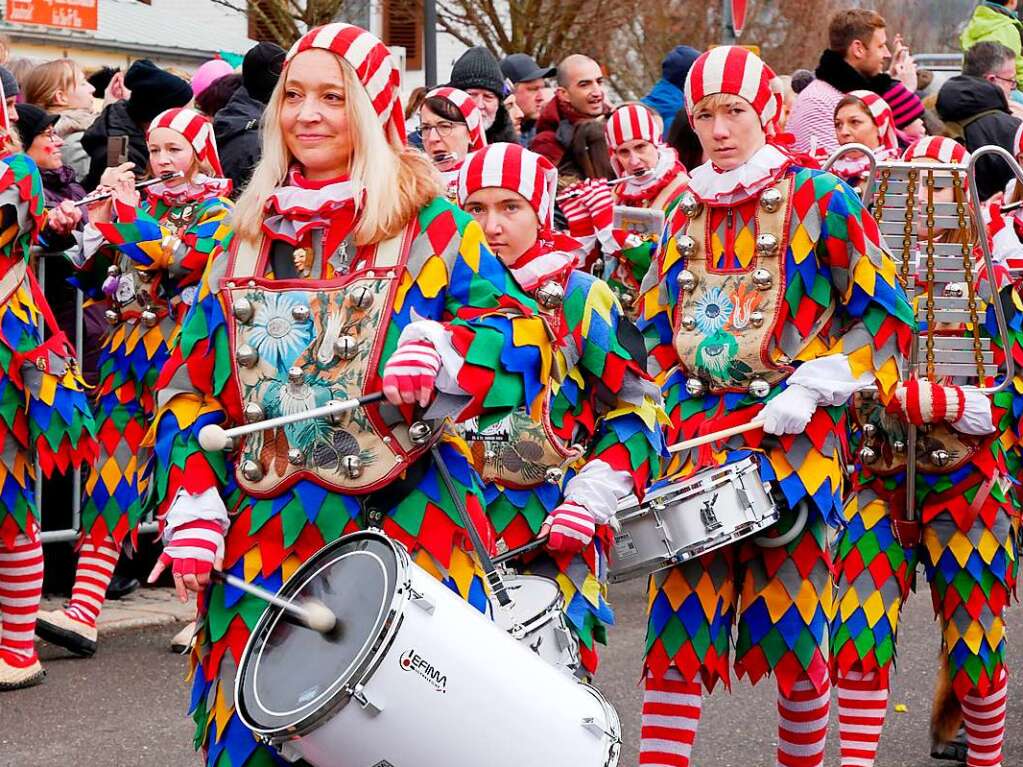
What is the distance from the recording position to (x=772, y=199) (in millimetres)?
4875

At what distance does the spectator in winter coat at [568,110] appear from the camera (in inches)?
398

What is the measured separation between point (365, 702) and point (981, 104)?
7.12 metres

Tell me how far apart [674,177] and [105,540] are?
3.12 meters

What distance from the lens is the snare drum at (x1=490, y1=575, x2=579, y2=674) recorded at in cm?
407

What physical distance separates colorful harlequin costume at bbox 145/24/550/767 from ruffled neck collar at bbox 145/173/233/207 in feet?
10.4

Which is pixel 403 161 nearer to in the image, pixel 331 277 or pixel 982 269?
pixel 331 277

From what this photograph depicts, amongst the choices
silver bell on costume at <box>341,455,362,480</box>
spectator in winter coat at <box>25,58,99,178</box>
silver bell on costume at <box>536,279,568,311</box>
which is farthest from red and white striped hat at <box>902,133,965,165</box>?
spectator in winter coat at <box>25,58,99,178</box>

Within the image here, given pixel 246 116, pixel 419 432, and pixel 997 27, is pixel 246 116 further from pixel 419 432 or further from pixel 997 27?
pixel 997 27

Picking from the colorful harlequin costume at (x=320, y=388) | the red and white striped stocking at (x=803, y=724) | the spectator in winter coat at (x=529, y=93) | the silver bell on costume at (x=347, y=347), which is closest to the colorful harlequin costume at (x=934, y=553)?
the red and white striped stocking at (x=803, y=724)

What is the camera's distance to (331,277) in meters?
3.63

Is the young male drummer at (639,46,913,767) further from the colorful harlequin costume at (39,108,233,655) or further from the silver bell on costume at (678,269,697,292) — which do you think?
the colorful harlequin costume at (39,108,233,655)

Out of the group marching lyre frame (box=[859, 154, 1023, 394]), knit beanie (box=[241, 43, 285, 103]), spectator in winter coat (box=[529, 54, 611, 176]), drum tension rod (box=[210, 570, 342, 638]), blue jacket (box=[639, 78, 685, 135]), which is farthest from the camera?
blue jacket (box=[639, 78, 685, 135])

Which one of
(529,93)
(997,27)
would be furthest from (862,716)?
(997,27)

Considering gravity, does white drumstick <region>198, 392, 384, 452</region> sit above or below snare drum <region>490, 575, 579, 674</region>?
above
